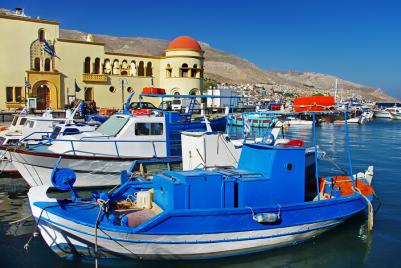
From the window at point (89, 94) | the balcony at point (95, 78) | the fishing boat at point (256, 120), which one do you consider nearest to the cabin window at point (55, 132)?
the fishing boat at point (256, 120)

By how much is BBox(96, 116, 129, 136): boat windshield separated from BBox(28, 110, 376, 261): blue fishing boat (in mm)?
5820

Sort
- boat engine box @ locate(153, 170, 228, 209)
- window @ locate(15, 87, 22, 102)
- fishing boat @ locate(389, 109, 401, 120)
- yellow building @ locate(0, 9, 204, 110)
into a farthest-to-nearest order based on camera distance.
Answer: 1. fishing boat @ locate(389, 109, 401, 120)
2. window @ locate(15, 87, 22, 102)
3. yellow building @ locate(0, 9, 204, 110)
4. boat engine box @ locate(153, 170, 228, 209)

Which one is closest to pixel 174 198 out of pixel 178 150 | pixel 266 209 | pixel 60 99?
pixel 266 209

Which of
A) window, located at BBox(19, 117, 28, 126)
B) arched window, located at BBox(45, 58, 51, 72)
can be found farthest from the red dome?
window, located at BBox(19, 117, 28, 126)

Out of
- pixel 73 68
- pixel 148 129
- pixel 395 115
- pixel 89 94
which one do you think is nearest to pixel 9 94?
pixel 73 68

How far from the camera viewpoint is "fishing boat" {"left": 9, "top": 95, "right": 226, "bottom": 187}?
15.0 m

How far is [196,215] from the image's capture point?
8.70 meters

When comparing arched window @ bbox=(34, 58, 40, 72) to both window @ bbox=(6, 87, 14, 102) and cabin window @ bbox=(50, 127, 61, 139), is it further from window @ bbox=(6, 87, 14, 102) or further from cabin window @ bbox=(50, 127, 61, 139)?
cabin window @ bbox=(50, 127, 61, 139)

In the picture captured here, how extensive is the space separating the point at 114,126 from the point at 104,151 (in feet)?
3.92

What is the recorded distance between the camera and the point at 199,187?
905cm

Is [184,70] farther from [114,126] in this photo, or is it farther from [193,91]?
[114,126]

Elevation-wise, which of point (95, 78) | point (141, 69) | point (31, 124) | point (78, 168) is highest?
point (141, 69)

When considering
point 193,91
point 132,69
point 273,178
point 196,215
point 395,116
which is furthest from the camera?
point 395,116

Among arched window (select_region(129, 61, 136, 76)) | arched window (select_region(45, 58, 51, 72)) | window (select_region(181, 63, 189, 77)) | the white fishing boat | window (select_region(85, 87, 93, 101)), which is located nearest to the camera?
the white fishing boat
